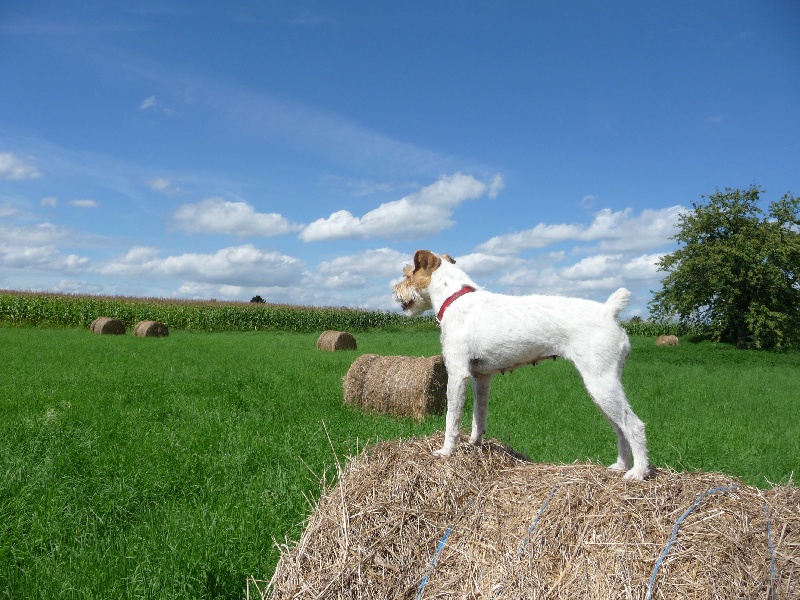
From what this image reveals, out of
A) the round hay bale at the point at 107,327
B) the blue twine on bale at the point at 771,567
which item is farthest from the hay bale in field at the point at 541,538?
the round hay bale at the point at 107,327

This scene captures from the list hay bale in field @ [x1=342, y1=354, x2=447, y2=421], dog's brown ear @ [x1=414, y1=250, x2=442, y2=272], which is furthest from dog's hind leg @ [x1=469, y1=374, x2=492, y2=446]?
hay bale in field @ [x1=342, y1=354, x2=447, y2=421]

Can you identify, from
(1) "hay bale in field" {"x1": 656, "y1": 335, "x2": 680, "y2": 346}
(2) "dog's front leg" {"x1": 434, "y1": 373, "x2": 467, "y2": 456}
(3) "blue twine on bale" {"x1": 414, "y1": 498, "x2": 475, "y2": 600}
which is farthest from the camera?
(1) "hay bale in field" {"x1": 656, "y1": 335, "x2": 680, "y2": 346}

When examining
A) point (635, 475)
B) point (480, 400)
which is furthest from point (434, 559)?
point (635, 475)

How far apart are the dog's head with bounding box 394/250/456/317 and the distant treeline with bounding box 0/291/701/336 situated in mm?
28075

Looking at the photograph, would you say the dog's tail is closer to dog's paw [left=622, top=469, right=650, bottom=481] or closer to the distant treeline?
dog's paw [left=622, top=469, right=650, bottom=481]

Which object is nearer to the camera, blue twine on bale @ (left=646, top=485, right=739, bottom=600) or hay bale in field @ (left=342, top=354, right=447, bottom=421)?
blue twine on bale @ (left=646, top=485, right=739, bottom=600)

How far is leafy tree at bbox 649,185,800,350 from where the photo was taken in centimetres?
3284

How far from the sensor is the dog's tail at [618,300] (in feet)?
13.3

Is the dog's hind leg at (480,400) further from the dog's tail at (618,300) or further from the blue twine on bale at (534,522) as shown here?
the dog's tail at (618,300)

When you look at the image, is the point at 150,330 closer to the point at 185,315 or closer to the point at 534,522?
the point at 185,315

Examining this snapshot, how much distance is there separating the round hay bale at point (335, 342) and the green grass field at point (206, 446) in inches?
248

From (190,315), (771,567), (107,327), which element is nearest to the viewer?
(771,567)

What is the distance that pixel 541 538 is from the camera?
11.6 feet

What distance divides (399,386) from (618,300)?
21.4ft
